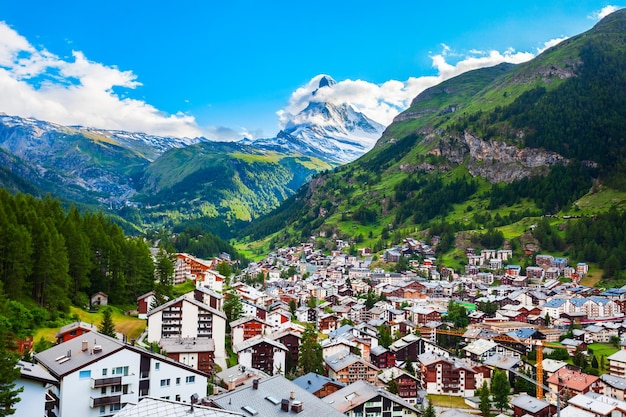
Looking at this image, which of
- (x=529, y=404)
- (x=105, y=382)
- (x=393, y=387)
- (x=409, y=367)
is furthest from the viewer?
(x=409, y=367)

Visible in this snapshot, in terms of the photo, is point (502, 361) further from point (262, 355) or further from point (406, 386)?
point (262, 355)

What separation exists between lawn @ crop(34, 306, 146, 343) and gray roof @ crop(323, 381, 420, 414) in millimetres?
25087

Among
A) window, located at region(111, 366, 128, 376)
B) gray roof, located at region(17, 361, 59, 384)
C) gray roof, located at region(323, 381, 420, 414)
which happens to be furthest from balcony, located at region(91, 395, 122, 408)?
gray roof, located at region(323, 381, 420, 414)

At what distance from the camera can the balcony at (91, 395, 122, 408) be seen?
113 ft

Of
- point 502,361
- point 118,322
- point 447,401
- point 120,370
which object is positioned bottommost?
point 447,401

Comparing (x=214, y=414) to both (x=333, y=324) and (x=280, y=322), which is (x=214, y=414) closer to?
(x=280, y=322)

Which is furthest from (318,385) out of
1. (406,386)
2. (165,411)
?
(165,411)

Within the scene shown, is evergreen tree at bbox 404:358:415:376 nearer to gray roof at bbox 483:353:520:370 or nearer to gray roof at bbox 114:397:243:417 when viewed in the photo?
gray roof at bbox 483:353:520:370

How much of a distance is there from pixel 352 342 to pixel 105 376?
53.0 m

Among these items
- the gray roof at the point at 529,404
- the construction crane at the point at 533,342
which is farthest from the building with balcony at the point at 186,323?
the construction crane at the point at 533,342

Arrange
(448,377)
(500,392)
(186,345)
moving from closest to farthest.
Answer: (186,345)
(500,392)
(448,377)

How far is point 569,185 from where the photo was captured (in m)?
180

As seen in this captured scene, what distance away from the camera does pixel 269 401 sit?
3609 cm

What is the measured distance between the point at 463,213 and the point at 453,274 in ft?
166
